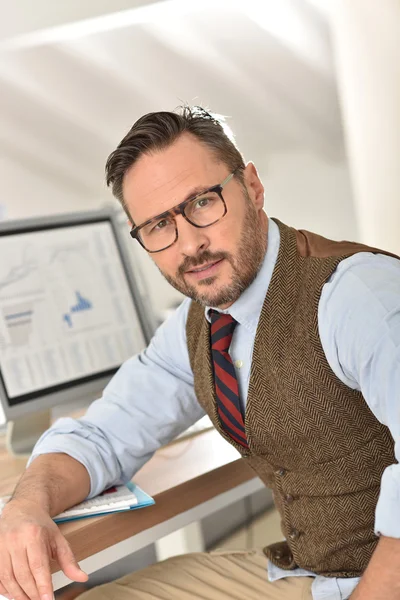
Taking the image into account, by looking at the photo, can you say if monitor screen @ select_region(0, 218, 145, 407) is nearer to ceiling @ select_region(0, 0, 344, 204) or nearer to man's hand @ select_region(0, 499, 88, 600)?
man's hand @ select_region(0, 499, 88, 600)

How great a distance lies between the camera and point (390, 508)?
87cm

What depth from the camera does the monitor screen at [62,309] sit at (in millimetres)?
1779

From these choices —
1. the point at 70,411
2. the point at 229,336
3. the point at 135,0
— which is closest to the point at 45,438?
the point at 229,336

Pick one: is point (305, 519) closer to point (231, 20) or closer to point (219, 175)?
point (219, 175)

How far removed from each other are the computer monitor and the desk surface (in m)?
0.21

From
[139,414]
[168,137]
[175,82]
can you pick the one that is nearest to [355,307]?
[168,137]

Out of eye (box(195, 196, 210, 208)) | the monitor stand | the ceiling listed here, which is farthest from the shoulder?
the ceiling

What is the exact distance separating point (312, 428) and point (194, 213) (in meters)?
0.39

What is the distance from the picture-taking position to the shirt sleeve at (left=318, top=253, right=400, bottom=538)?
883mm

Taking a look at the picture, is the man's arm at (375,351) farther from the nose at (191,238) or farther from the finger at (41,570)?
the finger at (41,570)

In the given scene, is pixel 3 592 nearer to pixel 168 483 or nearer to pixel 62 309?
pixel 168 483

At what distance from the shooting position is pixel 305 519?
1137 mm

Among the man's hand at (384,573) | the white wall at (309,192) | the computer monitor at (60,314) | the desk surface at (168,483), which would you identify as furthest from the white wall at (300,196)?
the man's hand at (384,573)

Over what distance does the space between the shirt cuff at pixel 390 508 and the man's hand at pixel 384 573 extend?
0.7 inches
